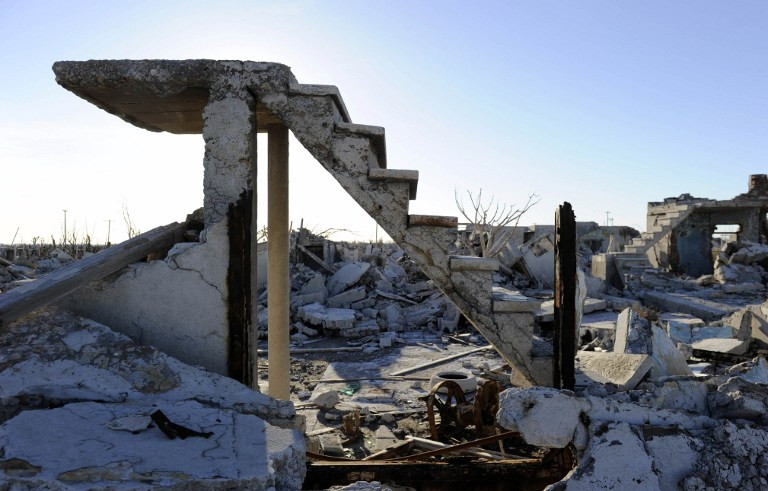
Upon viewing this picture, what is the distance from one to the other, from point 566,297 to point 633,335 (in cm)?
279

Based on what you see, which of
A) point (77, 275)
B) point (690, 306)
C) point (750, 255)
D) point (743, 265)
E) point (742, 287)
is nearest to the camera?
point (77, 275)

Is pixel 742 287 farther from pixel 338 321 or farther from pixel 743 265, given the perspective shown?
pixel 338 321

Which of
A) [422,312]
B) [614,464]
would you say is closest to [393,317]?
[422,312]

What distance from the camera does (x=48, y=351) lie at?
9.53 ft

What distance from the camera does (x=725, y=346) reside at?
7148mm

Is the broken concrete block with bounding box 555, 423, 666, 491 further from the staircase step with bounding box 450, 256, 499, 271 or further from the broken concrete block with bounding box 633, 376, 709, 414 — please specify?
the staircase step with bounding box 450, 256, 499, 271

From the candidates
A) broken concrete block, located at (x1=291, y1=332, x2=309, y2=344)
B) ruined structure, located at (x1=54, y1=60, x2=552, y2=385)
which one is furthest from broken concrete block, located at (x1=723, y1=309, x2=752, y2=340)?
broken concrete block, located at (x1=291, y1=332, x2=309, y2=344)

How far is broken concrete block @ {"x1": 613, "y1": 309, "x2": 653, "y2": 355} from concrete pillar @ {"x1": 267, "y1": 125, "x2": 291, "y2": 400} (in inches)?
142

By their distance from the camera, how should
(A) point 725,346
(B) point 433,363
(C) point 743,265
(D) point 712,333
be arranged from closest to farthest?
(A) point 725,346
(B) point 433,363
(D) point 712,333
(C) point 743,265

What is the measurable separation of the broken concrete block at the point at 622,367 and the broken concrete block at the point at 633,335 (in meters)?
0.54

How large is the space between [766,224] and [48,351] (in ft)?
84.6

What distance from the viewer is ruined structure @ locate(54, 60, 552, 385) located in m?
3.40

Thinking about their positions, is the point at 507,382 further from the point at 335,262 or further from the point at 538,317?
the point at 335,262

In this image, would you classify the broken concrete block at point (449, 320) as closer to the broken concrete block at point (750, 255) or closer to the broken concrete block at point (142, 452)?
the broken concrete block at point (142, 452)
